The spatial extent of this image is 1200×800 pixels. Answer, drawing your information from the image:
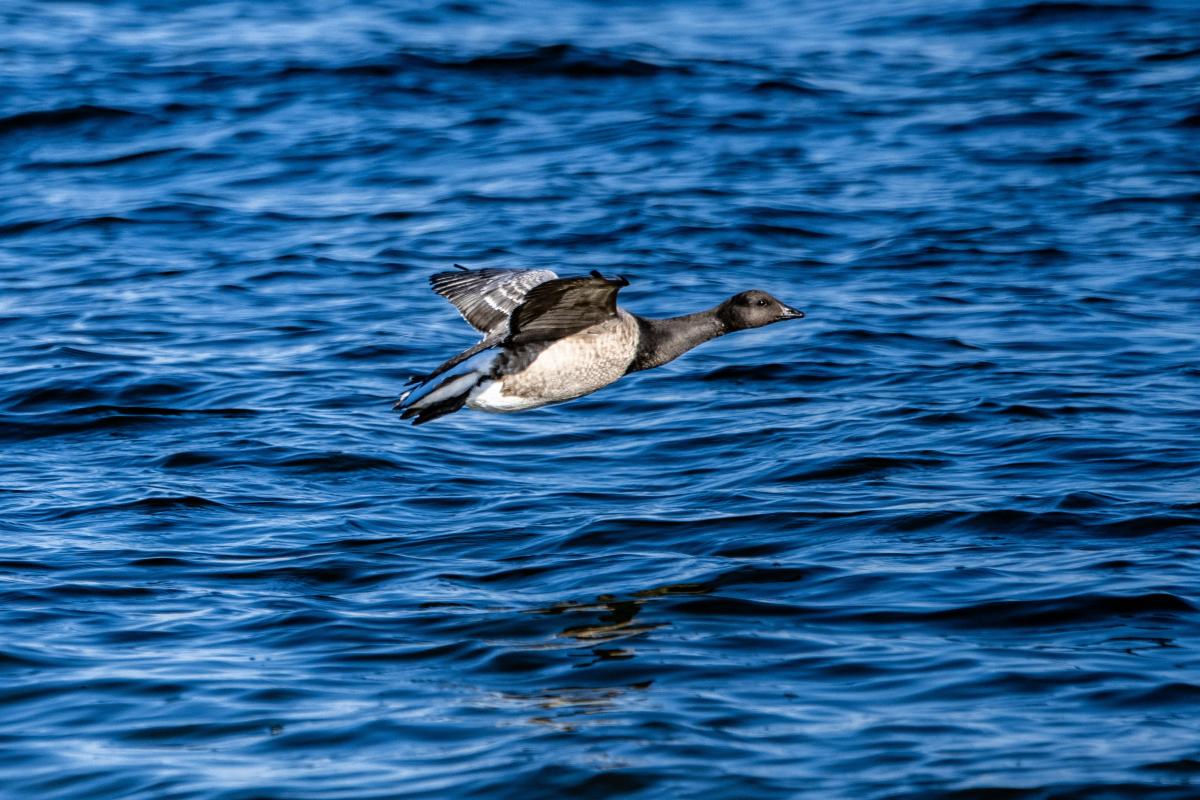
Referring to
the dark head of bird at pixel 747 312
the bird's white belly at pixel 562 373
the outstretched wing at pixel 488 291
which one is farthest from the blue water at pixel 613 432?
the outstretched wing at pixel 488 291

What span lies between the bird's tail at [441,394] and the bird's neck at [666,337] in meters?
0.96

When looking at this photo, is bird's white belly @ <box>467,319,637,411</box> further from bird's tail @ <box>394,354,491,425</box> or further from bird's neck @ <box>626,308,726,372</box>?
bird's neck @ <box>626,308,726,372</box>

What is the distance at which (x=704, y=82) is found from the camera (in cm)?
2134

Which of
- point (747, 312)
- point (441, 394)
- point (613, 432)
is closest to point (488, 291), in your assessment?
point (441, 394)

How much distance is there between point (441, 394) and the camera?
8.88 metres

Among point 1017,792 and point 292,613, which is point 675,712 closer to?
point 1017,792

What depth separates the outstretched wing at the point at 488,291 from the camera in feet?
31.6

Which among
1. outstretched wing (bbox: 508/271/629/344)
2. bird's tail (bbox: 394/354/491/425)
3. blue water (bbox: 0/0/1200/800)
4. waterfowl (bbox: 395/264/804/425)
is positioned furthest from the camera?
waterfowl (bbox: 395/264/804/425)

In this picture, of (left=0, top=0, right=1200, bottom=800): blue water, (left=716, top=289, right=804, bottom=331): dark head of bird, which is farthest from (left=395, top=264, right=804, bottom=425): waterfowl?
(left=0, top=0, right=1200, bottom=800): blue water

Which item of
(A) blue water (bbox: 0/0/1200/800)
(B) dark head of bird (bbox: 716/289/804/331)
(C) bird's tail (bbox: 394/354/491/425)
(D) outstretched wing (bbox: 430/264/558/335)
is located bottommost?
(A) blue water (bbox: 0/0/1200/800)

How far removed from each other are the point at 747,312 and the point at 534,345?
1569mm

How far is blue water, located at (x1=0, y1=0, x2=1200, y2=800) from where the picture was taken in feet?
23.5

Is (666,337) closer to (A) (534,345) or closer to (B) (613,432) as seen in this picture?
(A) (534,345)

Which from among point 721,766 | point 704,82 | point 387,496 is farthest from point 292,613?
point 704,82
